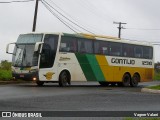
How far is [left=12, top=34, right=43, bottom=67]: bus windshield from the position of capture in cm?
2858

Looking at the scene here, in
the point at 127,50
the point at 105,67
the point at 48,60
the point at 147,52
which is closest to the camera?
the point at 48,60

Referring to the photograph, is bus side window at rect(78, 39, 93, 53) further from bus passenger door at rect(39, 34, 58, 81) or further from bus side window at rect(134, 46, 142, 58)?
bus side window at rect(134, 46, 142, 58)

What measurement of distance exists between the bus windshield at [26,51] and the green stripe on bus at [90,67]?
3.09 meters

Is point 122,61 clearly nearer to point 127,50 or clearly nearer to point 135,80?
point 127,50

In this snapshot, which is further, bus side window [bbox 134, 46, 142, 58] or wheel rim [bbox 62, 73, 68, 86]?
bus side window [bbox 134, 46, 142, 58]

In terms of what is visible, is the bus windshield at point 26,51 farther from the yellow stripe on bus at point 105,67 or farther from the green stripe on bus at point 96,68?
the yellow stripe on bus at point 105,67

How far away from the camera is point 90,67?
3167cm

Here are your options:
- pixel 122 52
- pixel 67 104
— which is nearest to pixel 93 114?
pixel 67 104

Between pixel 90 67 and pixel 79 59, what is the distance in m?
1.29

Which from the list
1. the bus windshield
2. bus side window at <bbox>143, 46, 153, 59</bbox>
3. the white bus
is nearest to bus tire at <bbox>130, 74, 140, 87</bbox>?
the white bus

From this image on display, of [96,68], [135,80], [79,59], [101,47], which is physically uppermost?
[101,47]

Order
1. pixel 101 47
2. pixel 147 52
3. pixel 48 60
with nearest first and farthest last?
pixel 48 60
pixel 101 47
pixel 147 52

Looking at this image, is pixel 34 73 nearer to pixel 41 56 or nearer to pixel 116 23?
pixel 41 56

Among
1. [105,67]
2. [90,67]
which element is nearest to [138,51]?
[105,67]
